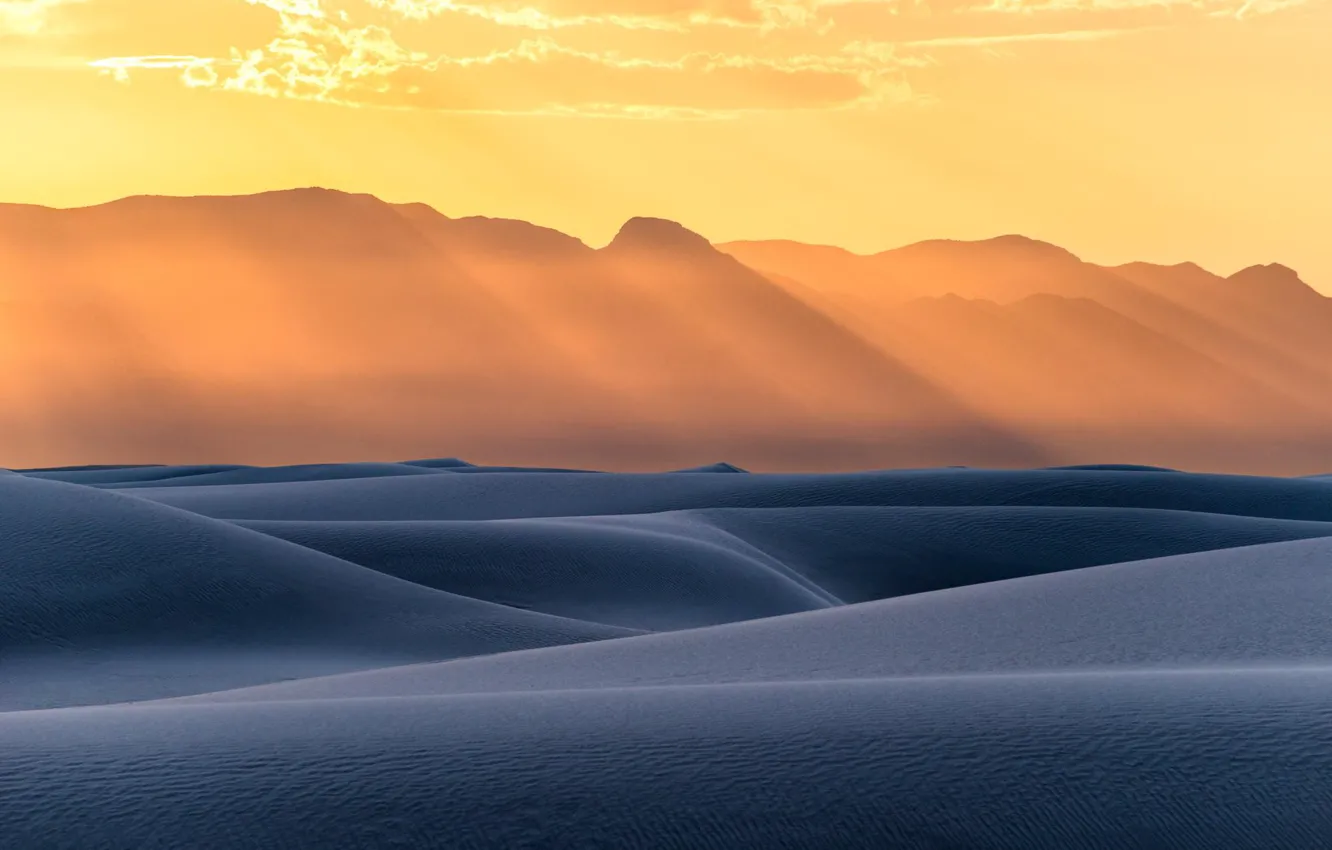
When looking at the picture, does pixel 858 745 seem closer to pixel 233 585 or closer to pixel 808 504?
pixel 233 585

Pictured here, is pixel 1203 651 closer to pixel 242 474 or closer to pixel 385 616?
pixel 385 616

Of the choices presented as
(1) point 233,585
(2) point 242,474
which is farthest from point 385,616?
(2) point 242,474

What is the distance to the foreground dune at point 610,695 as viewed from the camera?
4.83m

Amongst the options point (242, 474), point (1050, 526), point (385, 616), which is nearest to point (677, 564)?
point (385, 616)

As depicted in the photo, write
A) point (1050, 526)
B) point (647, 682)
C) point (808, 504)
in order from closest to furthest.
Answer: point (647, 682), point (1050, 526), point (808, 504)

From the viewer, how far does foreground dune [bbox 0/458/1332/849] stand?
4.83 m

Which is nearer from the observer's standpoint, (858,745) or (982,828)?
(982,828)

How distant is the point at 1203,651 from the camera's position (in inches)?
328

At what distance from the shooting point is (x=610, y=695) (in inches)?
249

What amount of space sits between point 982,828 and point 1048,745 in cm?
64

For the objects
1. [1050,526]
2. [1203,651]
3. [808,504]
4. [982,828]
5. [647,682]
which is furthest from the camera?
[808,504]

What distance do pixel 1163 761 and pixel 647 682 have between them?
125 inches

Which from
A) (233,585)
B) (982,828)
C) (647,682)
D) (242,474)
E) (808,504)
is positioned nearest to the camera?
(982,828)

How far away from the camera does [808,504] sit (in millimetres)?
29344
